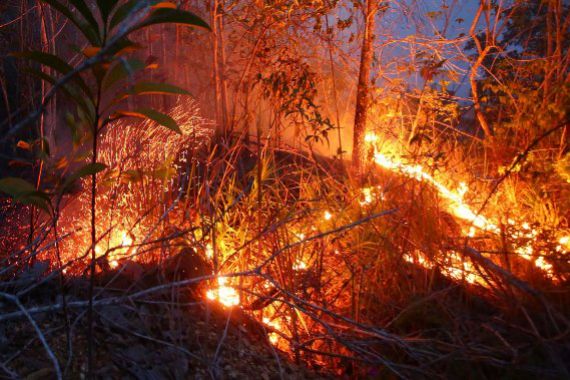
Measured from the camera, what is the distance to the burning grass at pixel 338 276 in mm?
2281

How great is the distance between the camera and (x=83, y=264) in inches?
114

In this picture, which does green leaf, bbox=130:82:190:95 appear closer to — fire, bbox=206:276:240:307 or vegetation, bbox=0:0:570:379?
vegetation, bbox=0:0:570:379

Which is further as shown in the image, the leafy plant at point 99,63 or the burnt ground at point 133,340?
the burnt ground at point 133,340

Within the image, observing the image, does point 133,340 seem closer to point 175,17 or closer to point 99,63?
point 99,63

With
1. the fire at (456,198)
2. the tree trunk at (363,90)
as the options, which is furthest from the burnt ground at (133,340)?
the tree trunk at (363,90)

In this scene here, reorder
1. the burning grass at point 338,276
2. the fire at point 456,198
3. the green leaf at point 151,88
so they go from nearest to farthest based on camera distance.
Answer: the green leaf at point 151,88, the burning grass at point 338,276, the fire at point 456,198

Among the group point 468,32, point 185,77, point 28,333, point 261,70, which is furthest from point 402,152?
point 185,77

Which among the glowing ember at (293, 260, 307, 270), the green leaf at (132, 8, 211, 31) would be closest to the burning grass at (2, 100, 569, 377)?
the glowing ember at (293, 260, 307, 270)

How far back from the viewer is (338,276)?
10.4ft

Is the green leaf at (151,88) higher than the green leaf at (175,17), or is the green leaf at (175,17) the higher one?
the green leaf at (175,17)

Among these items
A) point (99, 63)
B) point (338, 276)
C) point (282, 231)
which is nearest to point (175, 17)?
point (99, 63)

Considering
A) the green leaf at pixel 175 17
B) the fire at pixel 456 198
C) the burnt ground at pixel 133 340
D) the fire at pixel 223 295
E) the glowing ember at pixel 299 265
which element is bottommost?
the burnt ground at pixel 133 340

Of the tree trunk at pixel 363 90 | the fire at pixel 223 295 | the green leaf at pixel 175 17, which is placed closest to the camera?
the green leaf at pixel 175 17

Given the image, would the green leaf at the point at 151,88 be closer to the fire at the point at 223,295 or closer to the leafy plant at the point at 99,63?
the leafy plant at the point at 99,63
